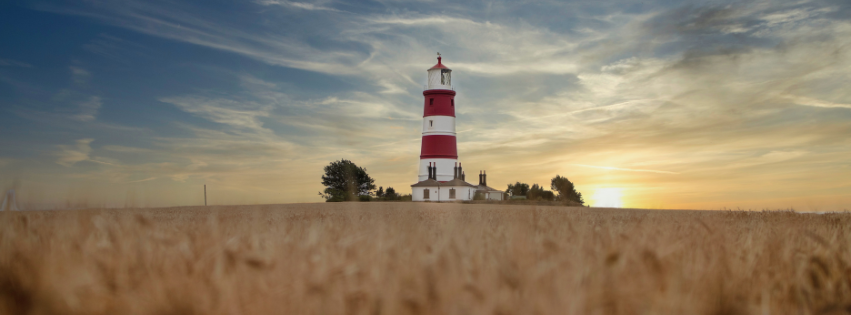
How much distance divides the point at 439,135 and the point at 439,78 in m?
5.78

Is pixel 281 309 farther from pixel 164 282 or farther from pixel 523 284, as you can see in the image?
pixel 523 284

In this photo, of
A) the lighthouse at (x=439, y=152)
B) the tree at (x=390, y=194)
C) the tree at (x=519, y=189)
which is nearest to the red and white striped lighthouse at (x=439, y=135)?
the lighthouse at (x=439, y=152)

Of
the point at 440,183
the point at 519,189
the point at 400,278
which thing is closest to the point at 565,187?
the point at 519,189

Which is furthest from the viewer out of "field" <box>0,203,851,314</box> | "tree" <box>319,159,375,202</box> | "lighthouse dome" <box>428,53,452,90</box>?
"tree" <box>319,159,375,202</box>

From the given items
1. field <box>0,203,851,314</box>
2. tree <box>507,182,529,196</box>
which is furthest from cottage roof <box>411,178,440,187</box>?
field <box>0,203,851,314</box>

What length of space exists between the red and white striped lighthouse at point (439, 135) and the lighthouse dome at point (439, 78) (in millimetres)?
408

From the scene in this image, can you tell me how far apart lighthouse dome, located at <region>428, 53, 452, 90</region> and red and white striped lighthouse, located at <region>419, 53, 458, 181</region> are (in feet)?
1.34

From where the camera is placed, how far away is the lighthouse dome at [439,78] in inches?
1748

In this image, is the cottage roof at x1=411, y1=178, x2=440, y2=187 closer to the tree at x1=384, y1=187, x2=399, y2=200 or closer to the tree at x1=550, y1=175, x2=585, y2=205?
the tree at x1=384, y1=187, x2=399, y2=200

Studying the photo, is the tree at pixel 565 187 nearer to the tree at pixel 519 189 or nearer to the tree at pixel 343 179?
the tree at pixel 519 189

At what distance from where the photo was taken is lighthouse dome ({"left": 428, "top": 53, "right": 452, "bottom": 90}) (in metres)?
44.4

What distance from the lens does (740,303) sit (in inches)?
68.8

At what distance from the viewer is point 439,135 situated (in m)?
42.5

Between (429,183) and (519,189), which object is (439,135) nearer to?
(429,183)
